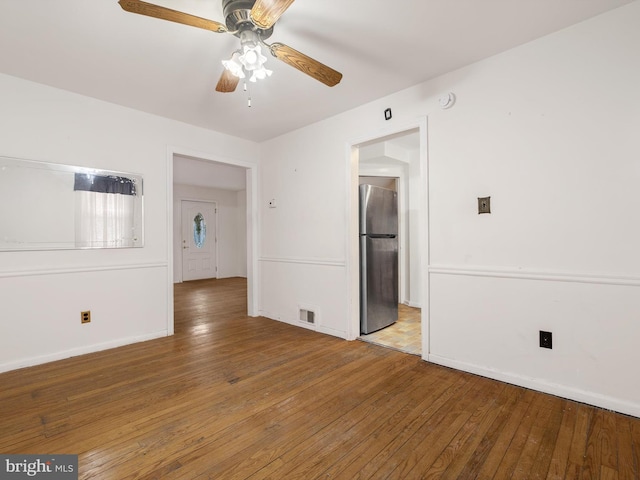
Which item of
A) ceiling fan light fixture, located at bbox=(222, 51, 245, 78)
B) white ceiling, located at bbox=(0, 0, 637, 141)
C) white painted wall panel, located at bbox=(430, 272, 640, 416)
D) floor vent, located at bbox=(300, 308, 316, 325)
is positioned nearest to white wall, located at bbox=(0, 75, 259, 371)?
white ceiling, located at bbox=(0, 0, 637, 141)

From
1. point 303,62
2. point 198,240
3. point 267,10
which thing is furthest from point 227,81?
point 198,240

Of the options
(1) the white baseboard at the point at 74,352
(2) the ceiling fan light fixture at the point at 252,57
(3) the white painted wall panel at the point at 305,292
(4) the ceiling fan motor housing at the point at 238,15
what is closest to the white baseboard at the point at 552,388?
(3) the white painted wall panel at the point at 305,292

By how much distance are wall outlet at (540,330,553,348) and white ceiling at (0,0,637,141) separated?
82.5 inches

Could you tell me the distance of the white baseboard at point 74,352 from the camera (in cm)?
256

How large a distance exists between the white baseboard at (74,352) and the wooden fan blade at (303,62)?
3100 mm

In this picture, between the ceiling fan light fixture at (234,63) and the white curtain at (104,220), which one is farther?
the white curtain at (104,220)

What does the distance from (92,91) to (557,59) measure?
387 centimetres

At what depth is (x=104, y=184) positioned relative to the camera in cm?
305

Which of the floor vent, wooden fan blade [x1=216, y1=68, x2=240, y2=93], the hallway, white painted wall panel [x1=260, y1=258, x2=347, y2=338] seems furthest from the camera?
the floor vent

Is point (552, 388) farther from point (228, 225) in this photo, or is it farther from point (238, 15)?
point (228, 225)

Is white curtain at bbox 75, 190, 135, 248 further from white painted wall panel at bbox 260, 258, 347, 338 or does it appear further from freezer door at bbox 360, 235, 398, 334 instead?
freezer door at bbox 360, 235, 398, 334

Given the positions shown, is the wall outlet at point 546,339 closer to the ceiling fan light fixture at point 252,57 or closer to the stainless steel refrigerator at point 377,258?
the stainless steel refrigerator at point 377,258

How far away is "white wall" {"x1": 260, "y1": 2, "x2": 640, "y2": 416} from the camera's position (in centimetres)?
187

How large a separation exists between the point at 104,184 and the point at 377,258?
3.04 metres
